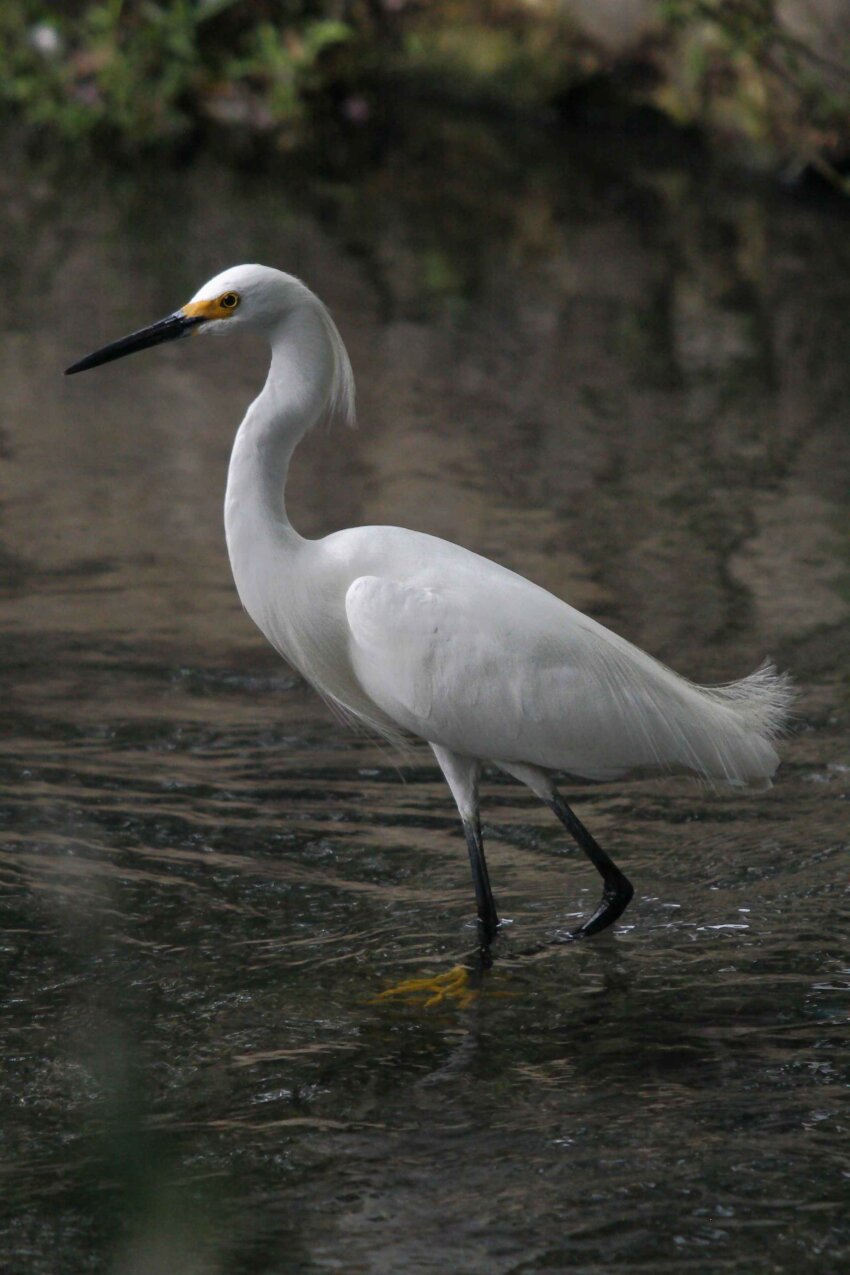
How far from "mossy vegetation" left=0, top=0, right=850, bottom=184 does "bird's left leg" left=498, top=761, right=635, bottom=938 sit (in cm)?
986

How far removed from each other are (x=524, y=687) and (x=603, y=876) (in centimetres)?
43

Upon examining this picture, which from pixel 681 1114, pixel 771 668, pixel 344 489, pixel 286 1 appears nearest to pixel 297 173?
Result: pixel 286 1

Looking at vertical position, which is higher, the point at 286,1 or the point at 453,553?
the point at 286,1

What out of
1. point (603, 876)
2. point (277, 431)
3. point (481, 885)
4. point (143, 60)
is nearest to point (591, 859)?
point (603, 876)

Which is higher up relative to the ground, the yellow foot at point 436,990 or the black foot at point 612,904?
the black foot at point 612,904

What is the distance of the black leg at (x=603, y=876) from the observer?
3605mm

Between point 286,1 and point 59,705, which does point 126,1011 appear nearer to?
point 59,705

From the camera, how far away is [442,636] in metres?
3.52

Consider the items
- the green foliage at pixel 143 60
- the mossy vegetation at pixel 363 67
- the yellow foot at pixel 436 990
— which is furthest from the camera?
the green foliage at pixel 143 60

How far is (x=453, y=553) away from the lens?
3.72 meters

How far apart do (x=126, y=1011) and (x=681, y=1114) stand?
1069 millimetres

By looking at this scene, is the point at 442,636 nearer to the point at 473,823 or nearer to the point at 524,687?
the point at 524,687

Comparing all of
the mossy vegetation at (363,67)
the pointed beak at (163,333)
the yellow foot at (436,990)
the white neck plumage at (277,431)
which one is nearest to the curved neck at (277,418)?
the white neck plumage at (277,431)

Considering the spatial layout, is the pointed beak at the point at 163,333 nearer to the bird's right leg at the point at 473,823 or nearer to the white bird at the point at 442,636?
the white bird at the point at 442,636
